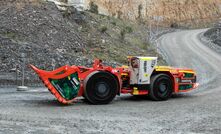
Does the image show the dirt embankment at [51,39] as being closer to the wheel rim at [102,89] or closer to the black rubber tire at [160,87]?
Answer: the wheel rim at [102,89]

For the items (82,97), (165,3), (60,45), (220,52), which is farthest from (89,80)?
(165,3)

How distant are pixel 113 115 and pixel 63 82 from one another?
7.60 feet

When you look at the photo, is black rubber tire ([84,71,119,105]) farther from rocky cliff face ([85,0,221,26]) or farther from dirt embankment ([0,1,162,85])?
rocky cliff face ([85,0,221,26])

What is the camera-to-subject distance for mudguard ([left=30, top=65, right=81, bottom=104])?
47.5 feet

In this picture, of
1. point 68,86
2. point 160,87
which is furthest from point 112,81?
point 160,87

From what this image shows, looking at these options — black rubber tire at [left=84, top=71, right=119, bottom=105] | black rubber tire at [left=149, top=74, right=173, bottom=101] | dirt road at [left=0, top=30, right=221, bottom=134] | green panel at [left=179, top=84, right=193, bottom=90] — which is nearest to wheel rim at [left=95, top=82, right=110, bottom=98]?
black rubber tire at [left=84, top=71, right=119, bottom=105]

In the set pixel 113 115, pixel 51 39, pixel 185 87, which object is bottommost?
pixel 113 115

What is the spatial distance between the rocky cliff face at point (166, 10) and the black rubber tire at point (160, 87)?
4090 cm

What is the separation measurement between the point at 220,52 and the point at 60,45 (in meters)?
20.6

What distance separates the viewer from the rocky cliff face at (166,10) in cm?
6272

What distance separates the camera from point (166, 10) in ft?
249

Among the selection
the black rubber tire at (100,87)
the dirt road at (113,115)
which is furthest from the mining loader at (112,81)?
the dirt road at (113,115)

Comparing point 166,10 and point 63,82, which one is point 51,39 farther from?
point 166,10

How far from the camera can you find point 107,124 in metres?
11.8
